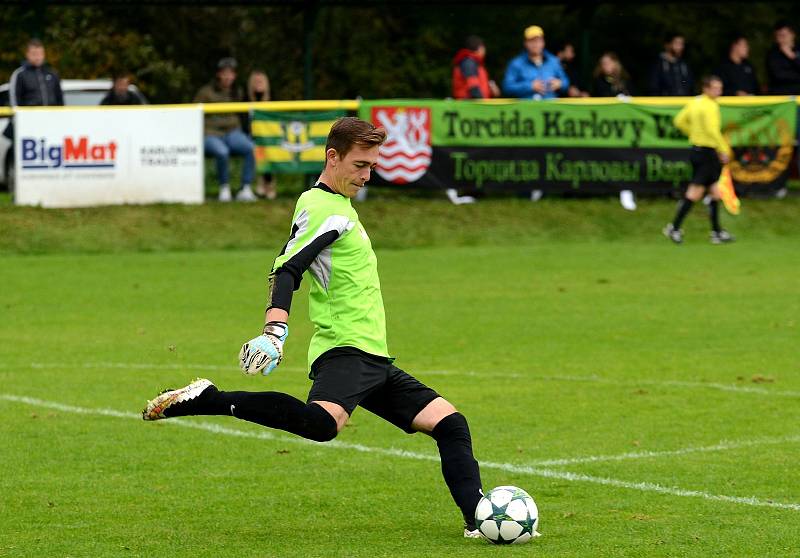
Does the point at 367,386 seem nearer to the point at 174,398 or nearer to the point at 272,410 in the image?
the point at 272,410

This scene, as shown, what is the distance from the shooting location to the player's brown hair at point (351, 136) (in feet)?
22.2

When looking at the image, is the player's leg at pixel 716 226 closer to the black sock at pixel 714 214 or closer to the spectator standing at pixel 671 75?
the black sock at pixel 714 214

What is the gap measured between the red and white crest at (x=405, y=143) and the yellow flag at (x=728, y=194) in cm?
404

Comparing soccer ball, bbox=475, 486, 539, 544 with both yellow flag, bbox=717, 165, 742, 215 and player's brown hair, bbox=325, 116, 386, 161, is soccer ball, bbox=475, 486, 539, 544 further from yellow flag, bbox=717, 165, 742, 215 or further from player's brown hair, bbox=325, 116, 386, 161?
yellow flag, bbox=717, 165, 742, 215

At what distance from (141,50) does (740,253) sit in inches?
693

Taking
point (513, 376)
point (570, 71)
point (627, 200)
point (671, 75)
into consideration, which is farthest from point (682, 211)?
point (513, 376)

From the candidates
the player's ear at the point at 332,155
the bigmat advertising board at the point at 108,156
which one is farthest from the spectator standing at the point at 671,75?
the player's ear at the point at 332,155

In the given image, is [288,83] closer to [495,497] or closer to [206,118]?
[206,118]

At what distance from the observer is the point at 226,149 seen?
71.7ft

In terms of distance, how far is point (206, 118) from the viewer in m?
22.0

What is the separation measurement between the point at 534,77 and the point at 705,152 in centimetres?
310

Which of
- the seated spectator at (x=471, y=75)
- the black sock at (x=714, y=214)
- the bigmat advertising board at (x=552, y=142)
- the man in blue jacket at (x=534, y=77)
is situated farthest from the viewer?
the seated spectator at (x=471, y=75)

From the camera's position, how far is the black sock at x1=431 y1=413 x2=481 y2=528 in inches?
273

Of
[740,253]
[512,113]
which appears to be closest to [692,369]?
[740,253]
